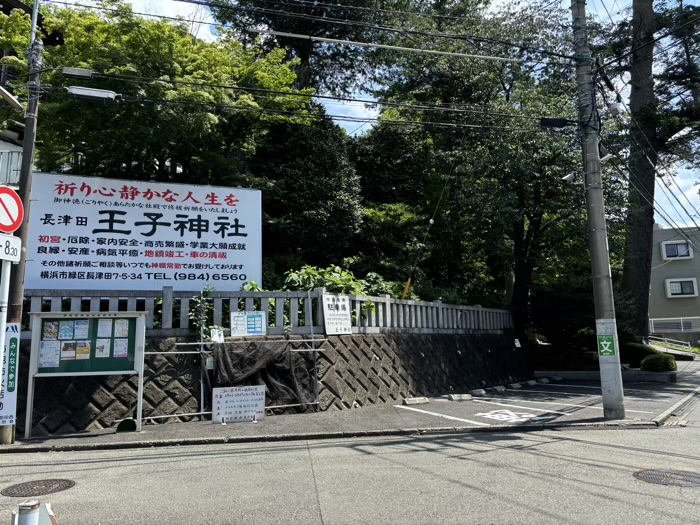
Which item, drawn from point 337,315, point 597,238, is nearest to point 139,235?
point 337,315

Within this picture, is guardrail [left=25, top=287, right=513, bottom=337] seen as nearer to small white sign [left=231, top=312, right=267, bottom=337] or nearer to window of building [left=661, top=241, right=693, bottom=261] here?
small white sign [left=231, top=312, right=267, bottom=337]

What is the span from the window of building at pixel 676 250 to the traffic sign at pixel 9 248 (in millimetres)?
45206

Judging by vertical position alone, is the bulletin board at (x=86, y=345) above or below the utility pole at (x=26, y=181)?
below

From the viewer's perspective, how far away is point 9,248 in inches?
249

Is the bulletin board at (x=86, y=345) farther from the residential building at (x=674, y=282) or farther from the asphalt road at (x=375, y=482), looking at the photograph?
the residential building at (x=674, y=282)

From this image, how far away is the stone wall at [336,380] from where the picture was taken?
9477 millimetres

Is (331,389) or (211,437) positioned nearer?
(211,437)

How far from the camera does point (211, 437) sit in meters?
8.79

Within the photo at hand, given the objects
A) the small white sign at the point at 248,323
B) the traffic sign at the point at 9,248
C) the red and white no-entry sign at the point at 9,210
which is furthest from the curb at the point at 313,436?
the red and white no-entry sign at the point at 9,210

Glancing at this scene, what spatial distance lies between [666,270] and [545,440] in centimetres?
Result: 3903

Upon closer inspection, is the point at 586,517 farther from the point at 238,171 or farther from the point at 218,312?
the point at 238,171

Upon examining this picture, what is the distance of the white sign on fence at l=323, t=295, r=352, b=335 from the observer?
39.8 feet

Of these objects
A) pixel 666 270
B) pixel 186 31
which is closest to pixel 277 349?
pixel 186 31

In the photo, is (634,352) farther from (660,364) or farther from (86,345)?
(86,345)
